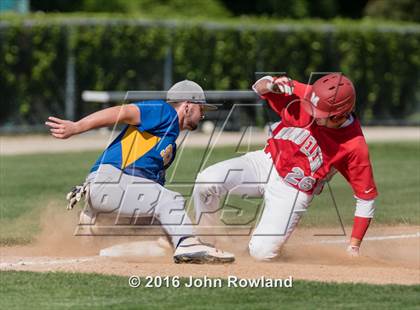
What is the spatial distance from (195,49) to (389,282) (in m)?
17.1

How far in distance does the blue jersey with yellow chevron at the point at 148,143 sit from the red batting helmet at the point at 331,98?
129 centimetres

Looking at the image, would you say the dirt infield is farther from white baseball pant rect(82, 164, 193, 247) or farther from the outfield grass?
the outfield grass

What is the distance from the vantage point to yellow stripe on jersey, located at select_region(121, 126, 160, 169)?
9.17m

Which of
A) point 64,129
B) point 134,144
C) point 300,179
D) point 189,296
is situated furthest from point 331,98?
point 189,296

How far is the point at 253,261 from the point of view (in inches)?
373

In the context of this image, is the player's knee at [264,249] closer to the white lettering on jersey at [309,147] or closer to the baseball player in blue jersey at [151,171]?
the baseball player in blue jersey at [151,171]

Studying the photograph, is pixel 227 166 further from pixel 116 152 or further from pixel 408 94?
pixel 408 94

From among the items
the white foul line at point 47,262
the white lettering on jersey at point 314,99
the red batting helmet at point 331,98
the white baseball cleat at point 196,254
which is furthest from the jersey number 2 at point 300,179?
the white foul line at point 47,262

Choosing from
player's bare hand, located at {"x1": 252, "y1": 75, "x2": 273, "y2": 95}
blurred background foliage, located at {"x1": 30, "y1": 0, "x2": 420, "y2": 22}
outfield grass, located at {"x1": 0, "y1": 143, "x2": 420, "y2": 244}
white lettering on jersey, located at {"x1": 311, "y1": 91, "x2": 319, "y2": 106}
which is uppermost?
player's bare hand, located at {"x1": 252, "y1": 75, "x2": 273, "y2": 95}

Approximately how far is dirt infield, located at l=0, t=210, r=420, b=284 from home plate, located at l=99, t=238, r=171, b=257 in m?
0.08

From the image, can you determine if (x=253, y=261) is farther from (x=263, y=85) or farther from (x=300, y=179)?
(x=263, y=85)

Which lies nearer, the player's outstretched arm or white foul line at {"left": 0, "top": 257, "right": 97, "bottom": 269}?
the player's outstretched arm

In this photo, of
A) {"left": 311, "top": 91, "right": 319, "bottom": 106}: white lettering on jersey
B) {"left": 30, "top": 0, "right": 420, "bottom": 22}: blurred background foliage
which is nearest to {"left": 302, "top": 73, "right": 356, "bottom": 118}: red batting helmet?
{"left": 311, "top": 91, "right": 319, "bottom": 106}: white lettering on jersey

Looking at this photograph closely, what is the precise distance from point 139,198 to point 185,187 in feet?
17.7
